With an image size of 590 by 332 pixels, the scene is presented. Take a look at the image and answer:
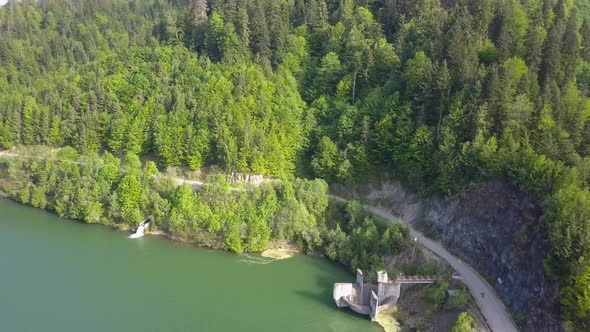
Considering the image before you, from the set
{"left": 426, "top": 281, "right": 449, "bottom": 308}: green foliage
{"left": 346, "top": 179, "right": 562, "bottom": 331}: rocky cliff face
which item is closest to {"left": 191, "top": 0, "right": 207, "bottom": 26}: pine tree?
{"left": 346, "top": 179, "right": 562, "bottom": 331}: rocky cliff face

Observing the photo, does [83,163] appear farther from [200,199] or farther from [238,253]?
[238,253]

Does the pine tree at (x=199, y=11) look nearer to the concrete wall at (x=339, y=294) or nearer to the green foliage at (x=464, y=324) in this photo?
the concrete wall at (x=339, y=294)

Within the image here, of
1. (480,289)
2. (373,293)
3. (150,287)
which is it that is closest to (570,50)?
(480,289)

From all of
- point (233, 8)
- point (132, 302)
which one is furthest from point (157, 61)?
point (132, 302)

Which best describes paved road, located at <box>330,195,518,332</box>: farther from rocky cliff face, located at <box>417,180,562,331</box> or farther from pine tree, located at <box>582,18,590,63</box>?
pine tree, located at <box>582,18,590,63</box>

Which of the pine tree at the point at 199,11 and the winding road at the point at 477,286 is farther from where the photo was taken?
the pine tree at the point at 199,11

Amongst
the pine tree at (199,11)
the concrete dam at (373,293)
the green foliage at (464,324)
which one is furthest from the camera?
the pine tree at (199,11)

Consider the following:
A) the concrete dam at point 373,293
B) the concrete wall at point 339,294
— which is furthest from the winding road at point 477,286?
the concrete wall at point 339,294
